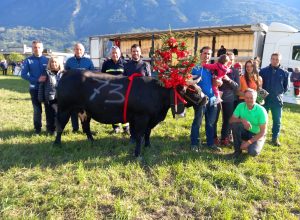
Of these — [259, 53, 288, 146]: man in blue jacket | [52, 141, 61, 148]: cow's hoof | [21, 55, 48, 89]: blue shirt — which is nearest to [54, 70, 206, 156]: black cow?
[52, 141, 61, 148]: cow's hoof

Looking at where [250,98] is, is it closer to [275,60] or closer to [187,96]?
[187,96]

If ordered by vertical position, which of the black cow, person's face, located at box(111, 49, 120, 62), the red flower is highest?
the red flower

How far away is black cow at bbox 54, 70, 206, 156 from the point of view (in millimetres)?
5461

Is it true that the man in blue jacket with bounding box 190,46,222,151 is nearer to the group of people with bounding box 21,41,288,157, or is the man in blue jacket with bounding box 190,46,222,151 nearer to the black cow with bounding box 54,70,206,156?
the group of people with bounding box 21,41,288,157

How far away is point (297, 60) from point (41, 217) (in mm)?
14368

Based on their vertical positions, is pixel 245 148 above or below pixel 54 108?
below

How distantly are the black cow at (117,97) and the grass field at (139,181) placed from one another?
65 centimetres

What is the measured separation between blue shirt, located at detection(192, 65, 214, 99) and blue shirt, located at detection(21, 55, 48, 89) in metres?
3.33

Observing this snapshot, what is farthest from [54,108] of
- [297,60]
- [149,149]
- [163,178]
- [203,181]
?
[297,60]

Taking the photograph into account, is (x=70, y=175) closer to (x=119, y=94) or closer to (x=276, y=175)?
(x=119, y=94)

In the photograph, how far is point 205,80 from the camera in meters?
5.64

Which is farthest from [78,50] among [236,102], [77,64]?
[236,102]

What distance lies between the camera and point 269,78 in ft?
21.3

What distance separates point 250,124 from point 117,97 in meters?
2.46
